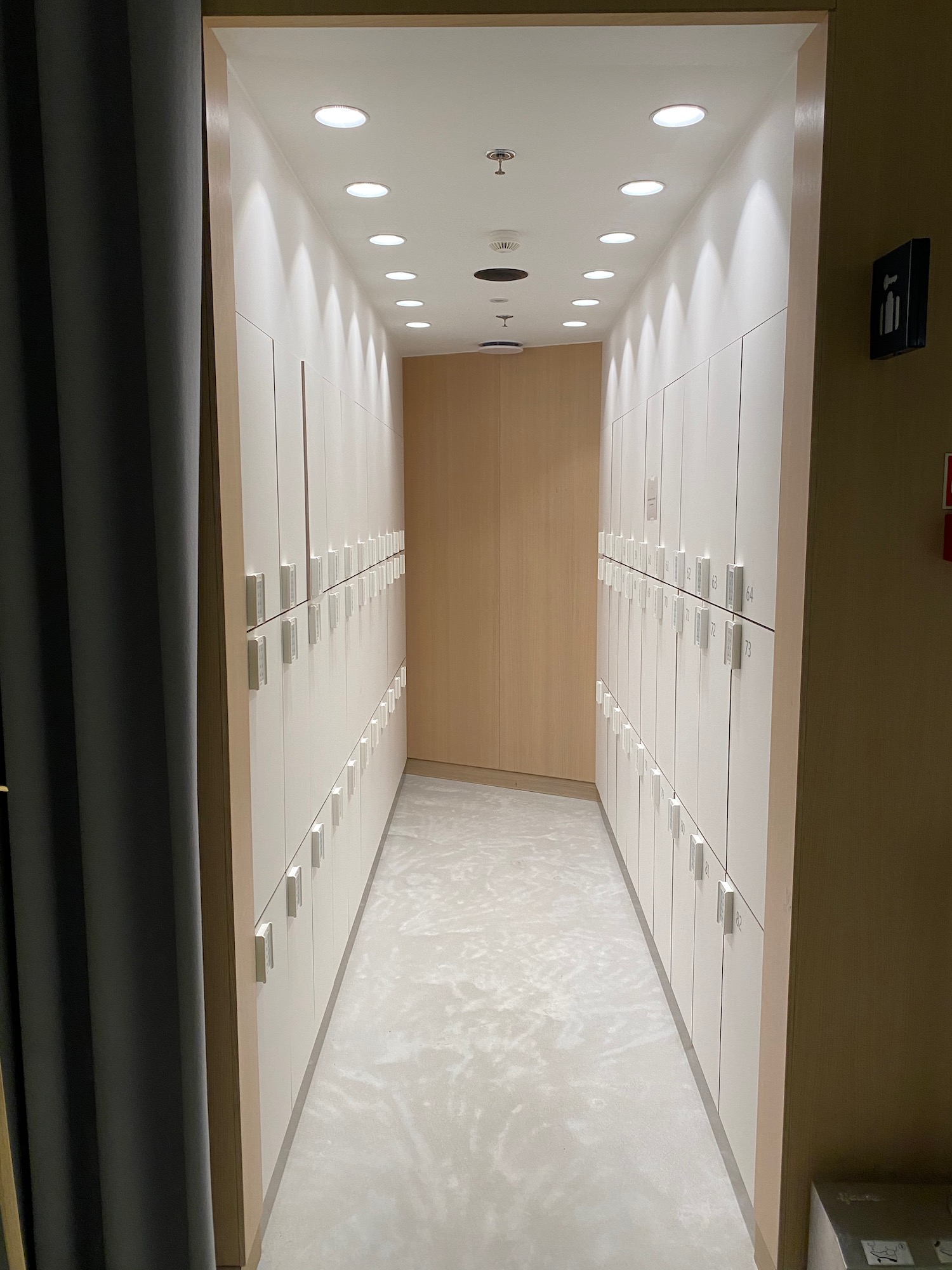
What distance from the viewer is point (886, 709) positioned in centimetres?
193

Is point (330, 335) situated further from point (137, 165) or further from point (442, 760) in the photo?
point (442, 760)

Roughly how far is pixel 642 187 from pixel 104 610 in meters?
2.04

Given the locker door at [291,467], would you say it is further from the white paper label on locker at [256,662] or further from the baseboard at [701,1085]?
the baseboard at [701,1085]

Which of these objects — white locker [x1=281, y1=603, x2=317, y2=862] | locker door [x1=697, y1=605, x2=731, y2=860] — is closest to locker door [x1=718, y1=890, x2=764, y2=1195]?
locker door [x1=697, y1=605, x2=731, y2=860]

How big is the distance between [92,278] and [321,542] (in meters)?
1.59

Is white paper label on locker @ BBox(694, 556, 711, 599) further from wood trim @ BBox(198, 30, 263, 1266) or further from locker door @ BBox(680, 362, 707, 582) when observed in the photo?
wood trim @ BBox(198, 30, 263, 1266)

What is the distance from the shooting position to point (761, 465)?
2277mm

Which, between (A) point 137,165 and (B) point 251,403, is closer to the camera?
(A) point 137,165

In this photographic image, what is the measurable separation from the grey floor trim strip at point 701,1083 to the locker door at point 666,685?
2.48 feet

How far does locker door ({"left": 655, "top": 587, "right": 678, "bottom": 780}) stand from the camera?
3.30m

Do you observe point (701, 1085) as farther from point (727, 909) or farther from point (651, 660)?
point (651, 660)

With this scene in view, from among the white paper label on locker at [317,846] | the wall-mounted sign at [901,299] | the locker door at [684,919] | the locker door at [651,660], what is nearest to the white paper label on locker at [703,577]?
the locker door at [651,660]

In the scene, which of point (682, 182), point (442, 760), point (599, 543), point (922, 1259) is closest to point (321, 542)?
point (682, 182)

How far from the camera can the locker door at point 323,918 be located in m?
3.00
